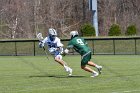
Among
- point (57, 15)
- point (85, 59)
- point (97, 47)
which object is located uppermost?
point (57, 15)

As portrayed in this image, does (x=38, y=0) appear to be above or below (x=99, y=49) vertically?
above

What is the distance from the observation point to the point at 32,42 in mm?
49938

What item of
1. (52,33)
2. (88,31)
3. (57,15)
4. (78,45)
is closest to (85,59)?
(78,45)

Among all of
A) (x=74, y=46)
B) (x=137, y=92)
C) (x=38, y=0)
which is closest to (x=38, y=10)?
(x=38, y=0)

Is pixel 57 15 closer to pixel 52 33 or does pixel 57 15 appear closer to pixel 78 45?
pixel 52 33

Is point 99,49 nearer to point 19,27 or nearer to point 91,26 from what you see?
point 91,26

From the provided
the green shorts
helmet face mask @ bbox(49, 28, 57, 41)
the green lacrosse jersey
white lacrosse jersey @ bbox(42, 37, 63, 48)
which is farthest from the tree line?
the green shorts

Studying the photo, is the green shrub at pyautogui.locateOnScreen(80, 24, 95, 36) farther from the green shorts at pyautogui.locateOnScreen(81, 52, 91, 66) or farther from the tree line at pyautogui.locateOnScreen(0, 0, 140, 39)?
the green shorts at pyautogui.locateOnScreen(81, 52, 91, 66)

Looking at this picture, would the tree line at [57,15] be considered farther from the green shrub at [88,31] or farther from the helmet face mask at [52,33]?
the helmet face mask at [52,33]

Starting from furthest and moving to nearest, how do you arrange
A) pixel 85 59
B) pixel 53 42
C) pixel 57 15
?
1. pixel 57 15
2. pixel 53 42
3. pixel 85 59

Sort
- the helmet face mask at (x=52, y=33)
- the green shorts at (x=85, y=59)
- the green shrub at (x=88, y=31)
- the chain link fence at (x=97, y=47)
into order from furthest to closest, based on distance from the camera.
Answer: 1. the green shrub at (x=88, y=31)
2. the chain link fence at (x=97, y=47)
3. the helmet face mask at (x=52, y=33)
4. the green shorts at (x=85, y=59)

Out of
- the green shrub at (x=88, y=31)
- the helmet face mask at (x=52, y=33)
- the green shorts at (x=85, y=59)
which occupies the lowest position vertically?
the green shrub at (x=88, y=31)

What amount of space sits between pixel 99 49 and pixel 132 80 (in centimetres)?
3000

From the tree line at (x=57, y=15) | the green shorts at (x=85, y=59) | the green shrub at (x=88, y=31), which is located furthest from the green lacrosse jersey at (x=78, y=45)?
the tree line at (x=57, y=15)
